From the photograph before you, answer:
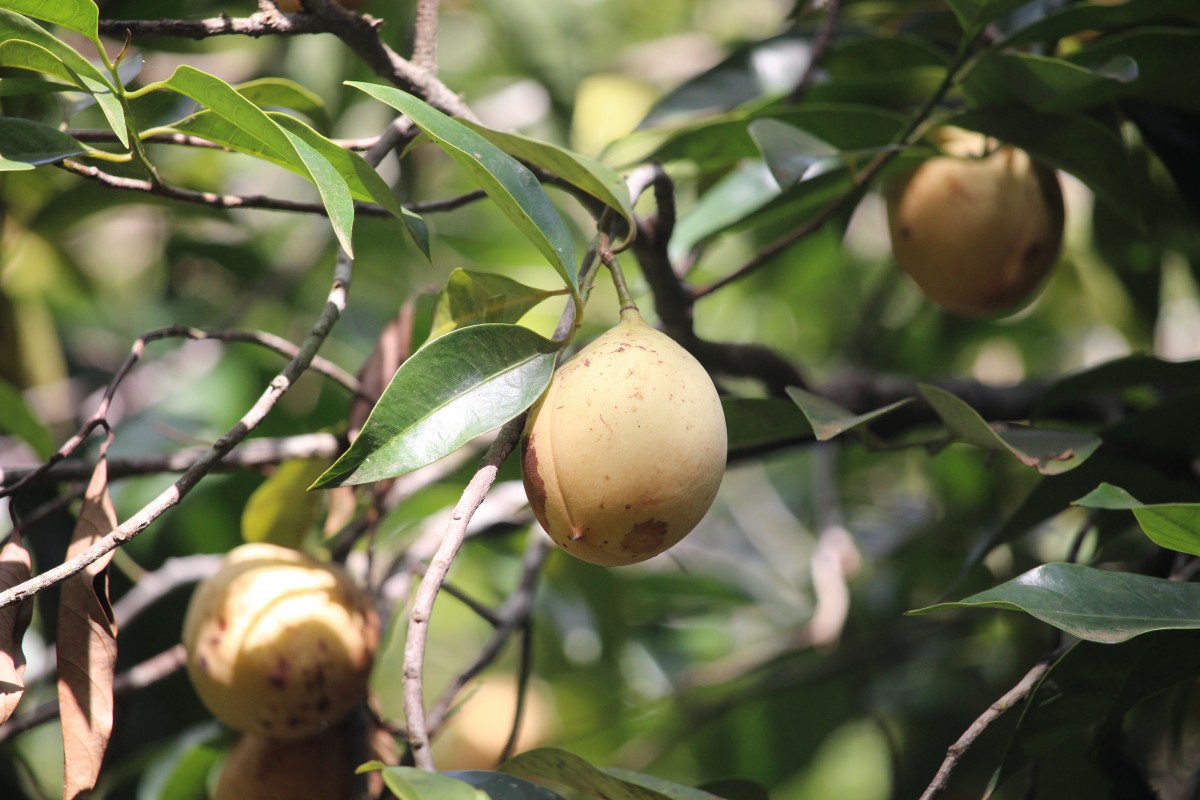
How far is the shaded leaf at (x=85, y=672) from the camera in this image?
506mm

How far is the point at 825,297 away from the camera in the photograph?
1581 mm

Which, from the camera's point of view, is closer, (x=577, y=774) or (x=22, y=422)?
(x=577, y=774)

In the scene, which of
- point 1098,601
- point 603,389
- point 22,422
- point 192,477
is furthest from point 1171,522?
point 22,422

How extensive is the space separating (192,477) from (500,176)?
19cm

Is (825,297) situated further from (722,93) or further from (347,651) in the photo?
(347,651)

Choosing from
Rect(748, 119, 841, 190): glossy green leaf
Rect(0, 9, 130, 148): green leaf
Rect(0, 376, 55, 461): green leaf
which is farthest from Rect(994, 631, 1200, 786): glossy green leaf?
Rect(0, 376, 55, 461): green leaf

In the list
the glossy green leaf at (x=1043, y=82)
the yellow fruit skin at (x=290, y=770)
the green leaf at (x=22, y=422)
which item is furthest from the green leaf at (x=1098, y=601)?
the green leaf at (x=22, y=422)

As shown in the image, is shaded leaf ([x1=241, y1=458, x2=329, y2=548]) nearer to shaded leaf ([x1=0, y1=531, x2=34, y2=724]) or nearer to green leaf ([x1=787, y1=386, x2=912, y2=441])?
shaded leaf ([x1=0, y1=531, x2=34, y2=724])

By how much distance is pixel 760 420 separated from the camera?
2.25 feet

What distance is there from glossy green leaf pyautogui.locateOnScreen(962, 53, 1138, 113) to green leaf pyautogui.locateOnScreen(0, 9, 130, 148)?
0.54 metres

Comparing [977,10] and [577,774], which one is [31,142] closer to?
[577,774]

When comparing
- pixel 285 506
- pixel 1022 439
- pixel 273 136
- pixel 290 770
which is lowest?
pixel 290 770

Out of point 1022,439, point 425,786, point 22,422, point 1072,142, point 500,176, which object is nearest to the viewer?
point 425,786

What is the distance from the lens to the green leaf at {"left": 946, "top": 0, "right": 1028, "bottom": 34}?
0.68 meters
